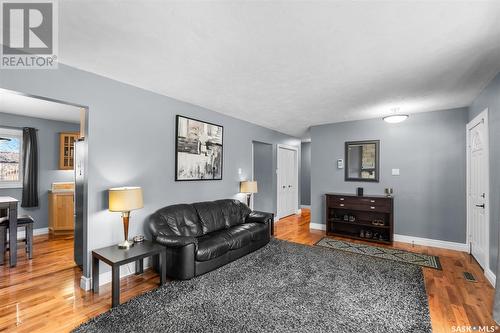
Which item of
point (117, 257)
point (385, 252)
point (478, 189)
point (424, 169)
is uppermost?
point (424, 169)

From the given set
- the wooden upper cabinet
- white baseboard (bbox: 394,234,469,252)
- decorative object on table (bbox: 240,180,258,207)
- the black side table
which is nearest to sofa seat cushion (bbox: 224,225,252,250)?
the black side table

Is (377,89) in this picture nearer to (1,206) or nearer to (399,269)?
(399,269)

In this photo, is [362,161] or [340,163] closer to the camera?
[362,161]

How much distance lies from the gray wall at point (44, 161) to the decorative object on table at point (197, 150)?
3606mm

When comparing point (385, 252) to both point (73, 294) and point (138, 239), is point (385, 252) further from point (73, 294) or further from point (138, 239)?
point (73, 294)

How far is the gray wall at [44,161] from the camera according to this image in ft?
16.5

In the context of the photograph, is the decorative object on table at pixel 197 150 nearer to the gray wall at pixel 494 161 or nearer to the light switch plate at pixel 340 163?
the light switch plate at pixel 340 163

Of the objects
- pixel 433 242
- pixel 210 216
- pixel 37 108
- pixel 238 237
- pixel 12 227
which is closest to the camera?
pixel 12 227

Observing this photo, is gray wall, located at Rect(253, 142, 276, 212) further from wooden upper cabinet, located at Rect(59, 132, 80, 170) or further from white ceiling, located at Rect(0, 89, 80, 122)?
wooden upper cabinet, located at Rect(59, 132, 80, 170)

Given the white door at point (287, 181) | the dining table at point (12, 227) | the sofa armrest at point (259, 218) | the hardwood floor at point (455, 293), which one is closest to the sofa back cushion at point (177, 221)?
the sofa armrest at point (259, 218)

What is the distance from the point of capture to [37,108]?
4480 mm

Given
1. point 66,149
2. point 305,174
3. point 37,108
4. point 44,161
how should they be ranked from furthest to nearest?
1. point 305,174
2. point 66,149
3. point 44,161
4. point 37,108

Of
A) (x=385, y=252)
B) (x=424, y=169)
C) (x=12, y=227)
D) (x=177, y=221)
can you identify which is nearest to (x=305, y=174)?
(x=424, y=169)

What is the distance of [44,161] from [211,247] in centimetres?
478
